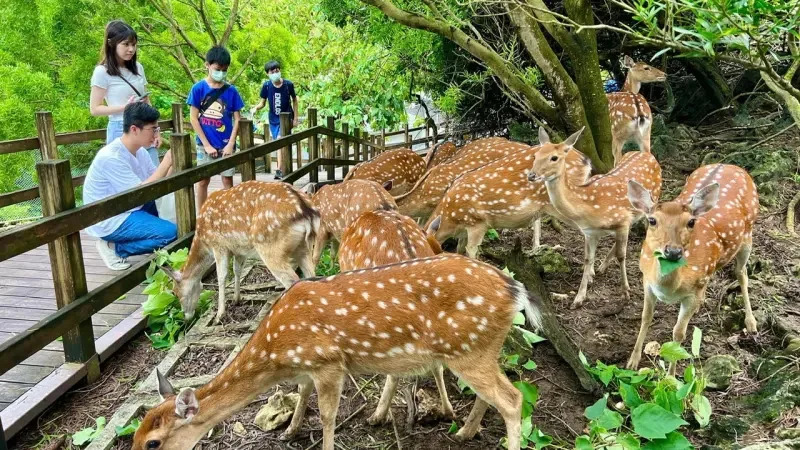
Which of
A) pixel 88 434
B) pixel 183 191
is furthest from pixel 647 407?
pixel 183 191

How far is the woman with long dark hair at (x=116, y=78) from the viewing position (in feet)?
18.4

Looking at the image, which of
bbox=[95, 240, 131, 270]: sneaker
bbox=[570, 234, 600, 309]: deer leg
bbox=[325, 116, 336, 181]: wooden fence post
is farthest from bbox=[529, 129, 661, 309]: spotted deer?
bbox=[325, 116, 336, 181]: wooden fence post

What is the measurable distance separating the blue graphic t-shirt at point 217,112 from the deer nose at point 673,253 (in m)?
4.88

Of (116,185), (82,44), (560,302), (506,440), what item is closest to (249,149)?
(116,185)

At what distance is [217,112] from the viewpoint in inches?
260

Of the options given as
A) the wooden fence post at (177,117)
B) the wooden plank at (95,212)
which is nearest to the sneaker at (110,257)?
the wooden plank at (95,212)

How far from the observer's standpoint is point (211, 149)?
6.66 metres

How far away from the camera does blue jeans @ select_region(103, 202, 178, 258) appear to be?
17.7 ft

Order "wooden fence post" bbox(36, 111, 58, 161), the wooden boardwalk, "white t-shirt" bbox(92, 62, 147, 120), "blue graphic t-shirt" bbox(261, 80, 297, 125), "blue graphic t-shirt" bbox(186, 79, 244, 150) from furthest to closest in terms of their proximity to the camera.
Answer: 1. "blue graphic t-shirt" bbox(261, 80, 297, 125)
2. "wooden fence post" bbox(36, 111, 58, 161)
3. "blue graphic t-shirt" bbox(186, 79, 244, 150)
4. "white t-shirt" bbox(92, 62, 147, 120)
5. the wooden boardwalk

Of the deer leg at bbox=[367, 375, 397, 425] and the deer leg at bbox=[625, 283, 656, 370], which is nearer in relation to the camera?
the deer leg at bbox=[367, 375, 397, 425]

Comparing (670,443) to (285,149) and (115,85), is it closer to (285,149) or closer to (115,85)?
(115,85)

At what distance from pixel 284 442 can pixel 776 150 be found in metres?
6.96

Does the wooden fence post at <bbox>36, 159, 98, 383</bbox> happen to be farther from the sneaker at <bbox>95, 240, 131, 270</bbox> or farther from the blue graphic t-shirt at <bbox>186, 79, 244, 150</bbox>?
the blue graphic t-shirt at <bbox>186, 79, 244, 150</bbox>

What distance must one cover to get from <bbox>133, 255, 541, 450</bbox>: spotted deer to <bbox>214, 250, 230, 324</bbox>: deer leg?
5.81 feet
